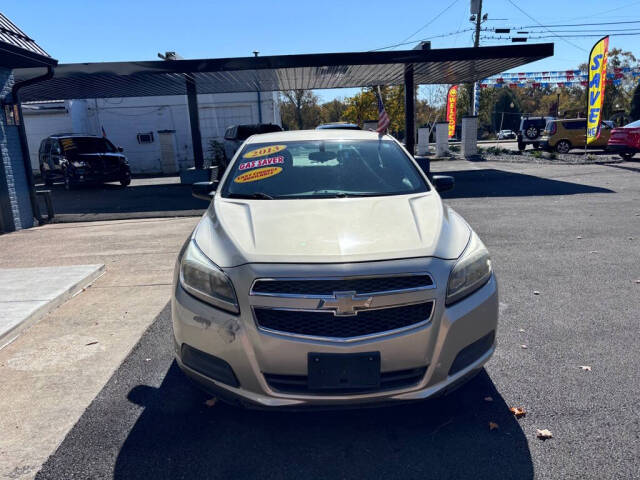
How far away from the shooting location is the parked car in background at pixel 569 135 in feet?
75.1

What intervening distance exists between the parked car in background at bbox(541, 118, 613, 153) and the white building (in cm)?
1418

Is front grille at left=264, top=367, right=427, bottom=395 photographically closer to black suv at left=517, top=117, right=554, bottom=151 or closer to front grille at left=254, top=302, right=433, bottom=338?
front grille at left=254, top=302, right=433, bottom=338

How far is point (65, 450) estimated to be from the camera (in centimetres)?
264

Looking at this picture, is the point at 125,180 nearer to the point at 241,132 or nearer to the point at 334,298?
the point at 241,132

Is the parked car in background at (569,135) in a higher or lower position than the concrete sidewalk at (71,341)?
higher

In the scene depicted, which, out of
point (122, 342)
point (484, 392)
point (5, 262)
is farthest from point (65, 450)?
point (5, 262)

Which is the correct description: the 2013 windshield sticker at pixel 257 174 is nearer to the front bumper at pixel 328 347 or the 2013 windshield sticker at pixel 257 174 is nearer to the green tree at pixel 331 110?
the front bumper at pixel 328 347

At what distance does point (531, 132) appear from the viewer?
1022 inches

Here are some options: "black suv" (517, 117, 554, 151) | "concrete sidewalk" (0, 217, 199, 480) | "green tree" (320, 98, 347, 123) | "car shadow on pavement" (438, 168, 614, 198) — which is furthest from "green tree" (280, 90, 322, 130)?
"concrete sidewalk" (0, 217, 199, 480)

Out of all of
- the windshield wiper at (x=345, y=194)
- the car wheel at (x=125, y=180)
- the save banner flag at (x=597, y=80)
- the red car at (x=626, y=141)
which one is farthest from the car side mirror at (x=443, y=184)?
the red car at (x=626, y=141)

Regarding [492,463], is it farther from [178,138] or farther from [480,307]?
[178,138]

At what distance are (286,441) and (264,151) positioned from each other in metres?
2.49

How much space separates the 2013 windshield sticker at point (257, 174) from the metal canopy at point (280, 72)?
1049cm

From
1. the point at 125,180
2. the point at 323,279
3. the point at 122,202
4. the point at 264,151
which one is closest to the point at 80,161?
the point at 125,180
